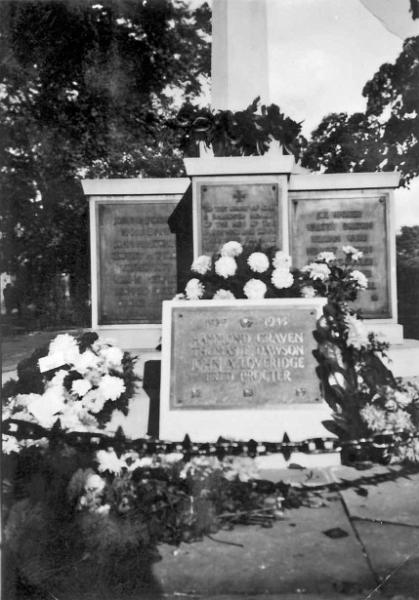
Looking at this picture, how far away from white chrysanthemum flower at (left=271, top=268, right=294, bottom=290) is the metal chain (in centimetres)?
137

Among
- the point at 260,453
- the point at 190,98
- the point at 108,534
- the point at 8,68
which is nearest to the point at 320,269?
the point at 260,453

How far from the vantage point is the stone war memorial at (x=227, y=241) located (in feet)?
15.8

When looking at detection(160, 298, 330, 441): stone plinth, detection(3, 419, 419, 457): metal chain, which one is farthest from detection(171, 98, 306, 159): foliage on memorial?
detection(3, 419, 419, 457): metal chain

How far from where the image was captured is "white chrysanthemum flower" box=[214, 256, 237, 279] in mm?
5382

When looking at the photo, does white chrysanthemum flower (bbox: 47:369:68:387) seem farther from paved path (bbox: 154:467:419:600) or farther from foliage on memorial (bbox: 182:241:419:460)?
paved path (bbox: 154:467:419:600)

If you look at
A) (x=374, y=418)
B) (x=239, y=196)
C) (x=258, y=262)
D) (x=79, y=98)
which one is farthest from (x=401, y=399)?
(x=79, y=98)

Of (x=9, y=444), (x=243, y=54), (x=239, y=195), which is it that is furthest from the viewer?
(x=243, y=54)

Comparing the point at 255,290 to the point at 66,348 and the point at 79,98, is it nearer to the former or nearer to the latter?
the point at 66,348

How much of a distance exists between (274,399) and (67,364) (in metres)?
1.73

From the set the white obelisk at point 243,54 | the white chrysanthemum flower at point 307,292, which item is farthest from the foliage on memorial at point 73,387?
the white obelisk at point 243,54

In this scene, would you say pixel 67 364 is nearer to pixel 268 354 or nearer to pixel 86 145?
pixel 268 354

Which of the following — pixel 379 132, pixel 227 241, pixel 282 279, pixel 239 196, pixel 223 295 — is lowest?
pixel 223 295

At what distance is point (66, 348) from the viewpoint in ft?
16.8

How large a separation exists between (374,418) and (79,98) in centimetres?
1466
